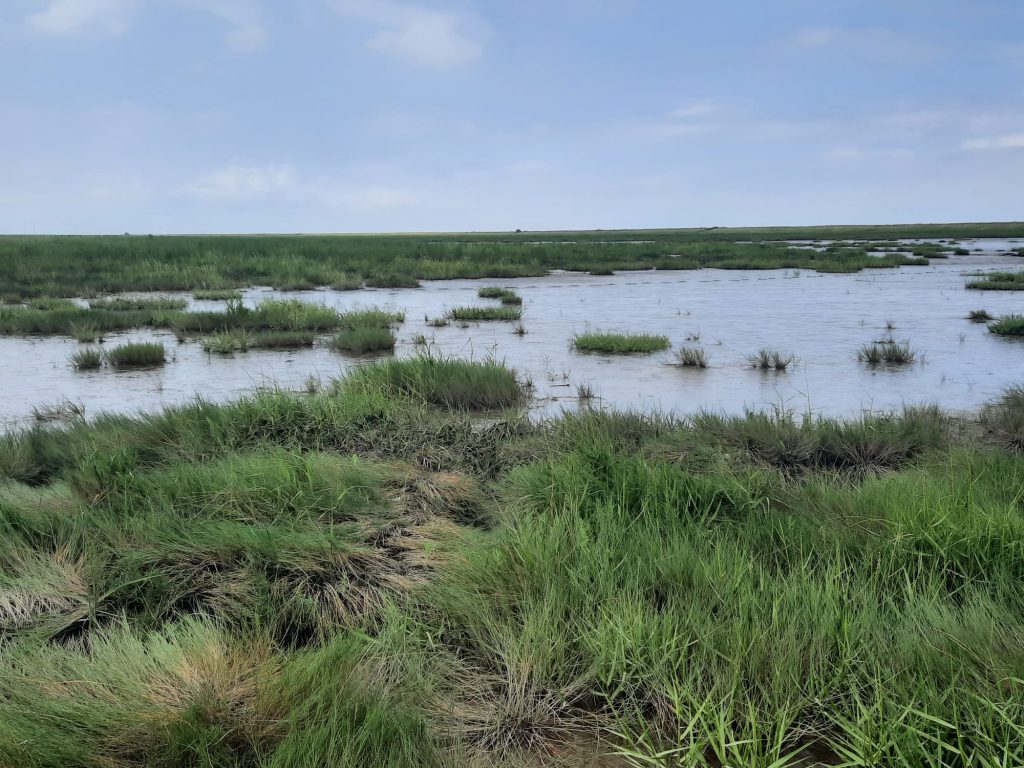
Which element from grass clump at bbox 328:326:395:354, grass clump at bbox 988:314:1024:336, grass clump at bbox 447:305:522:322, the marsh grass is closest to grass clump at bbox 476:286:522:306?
grass clump at bbox 447:305:522:322

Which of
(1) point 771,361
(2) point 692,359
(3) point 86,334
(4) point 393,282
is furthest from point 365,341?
(4) point 393,282

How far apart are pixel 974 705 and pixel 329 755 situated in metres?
1.87

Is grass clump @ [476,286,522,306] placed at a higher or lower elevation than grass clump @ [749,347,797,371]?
higher

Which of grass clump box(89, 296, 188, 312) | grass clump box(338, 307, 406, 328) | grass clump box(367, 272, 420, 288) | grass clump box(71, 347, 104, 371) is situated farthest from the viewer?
grass clump box(367, 272, 420, 288)

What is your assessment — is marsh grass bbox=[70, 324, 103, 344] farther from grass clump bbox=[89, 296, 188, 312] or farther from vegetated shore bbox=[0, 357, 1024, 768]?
vegetated shore bbox=[0, 357, 1024, 768]

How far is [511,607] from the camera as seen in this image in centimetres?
287

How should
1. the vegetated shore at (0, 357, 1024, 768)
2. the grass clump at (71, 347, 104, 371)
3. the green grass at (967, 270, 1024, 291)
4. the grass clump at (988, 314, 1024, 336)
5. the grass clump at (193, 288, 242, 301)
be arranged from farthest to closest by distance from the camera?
the green grass at (967, 270, 1024, 291) < the grass clump at (193, 288, 242, 301) < the grass clump at (988, 314, 1024, 336) < the grass clump at (71, 347, 104, 371) < the vegetated shore at (0, 357, 1024, 768)

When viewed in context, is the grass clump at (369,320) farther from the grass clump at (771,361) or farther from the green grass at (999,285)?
the green grass at (999,285)

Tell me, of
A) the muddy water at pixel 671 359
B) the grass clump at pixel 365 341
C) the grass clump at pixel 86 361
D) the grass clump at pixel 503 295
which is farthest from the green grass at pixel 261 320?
the grass clump at pixel 503 295

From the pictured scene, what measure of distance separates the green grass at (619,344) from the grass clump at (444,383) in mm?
3135

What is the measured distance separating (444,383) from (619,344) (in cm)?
384

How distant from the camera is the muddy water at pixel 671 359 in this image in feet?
23.6

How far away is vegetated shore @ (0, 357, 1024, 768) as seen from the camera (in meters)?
2.11

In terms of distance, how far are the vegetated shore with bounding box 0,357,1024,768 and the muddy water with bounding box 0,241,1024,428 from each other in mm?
2237
